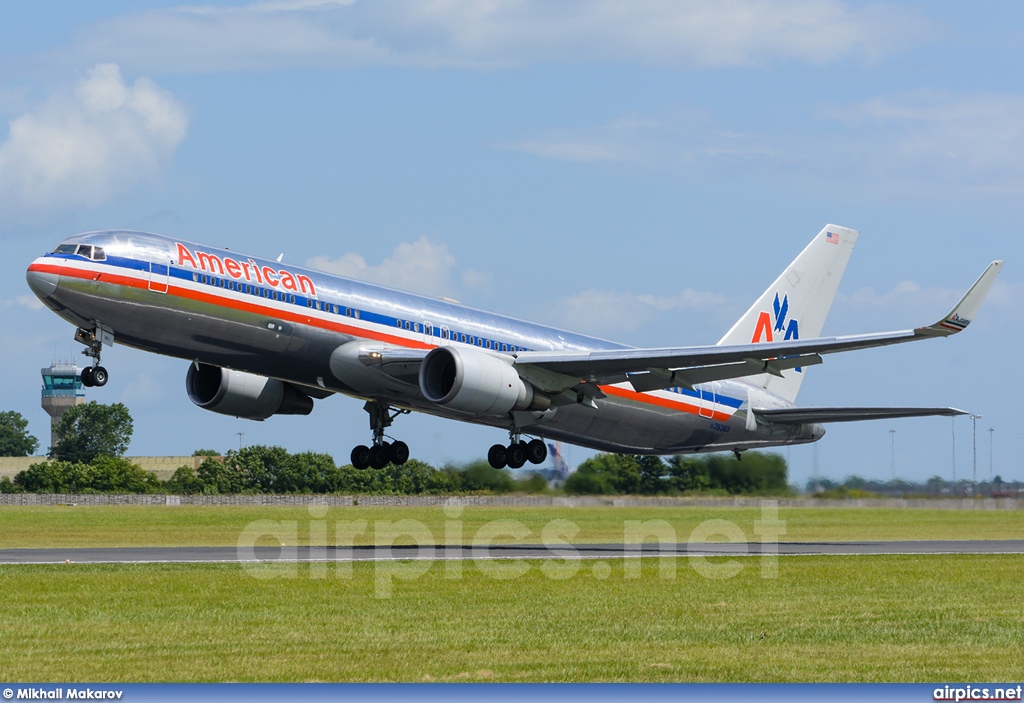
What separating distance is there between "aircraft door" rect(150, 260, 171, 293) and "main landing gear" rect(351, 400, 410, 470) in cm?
1067

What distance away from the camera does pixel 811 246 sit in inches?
1975

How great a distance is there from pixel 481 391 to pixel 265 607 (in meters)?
11.5

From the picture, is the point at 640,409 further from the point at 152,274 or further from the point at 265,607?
the point at 265,607

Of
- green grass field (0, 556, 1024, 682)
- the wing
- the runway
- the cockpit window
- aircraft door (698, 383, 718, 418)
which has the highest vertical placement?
the cockpit window

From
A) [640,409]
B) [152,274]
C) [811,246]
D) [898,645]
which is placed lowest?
[898,645]

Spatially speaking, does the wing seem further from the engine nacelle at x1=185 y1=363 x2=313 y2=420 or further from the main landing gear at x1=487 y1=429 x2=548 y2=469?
the engine nacelle at x1=185 y1=363 x2=313 y2=420

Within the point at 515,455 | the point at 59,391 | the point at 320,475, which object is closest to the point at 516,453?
the point at 515,455

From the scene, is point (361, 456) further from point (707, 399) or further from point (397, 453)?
point (707, 399)

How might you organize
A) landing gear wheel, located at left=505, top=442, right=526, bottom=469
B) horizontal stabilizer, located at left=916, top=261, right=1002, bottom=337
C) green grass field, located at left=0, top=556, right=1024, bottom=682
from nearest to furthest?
green grass field, located at left=0, top=556, right=1024, bottom=682, horizontal stabilizer, located at left=916, top=261, right=1002, bottom=337, landing gear wheel, located at left=505, top=442, right=526, bottom=469

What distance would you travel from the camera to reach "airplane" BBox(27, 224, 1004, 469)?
3155cm

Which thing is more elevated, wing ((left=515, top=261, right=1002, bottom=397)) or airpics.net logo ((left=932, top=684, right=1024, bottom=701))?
wing ((left=515, top=261, right=1002, bottom=397))

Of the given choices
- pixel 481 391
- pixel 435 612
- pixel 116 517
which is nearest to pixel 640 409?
pixel 481 391

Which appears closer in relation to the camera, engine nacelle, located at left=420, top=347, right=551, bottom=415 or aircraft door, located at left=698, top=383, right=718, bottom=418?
engine nacelle, located at left=420, top=347, right=551, bottom=415

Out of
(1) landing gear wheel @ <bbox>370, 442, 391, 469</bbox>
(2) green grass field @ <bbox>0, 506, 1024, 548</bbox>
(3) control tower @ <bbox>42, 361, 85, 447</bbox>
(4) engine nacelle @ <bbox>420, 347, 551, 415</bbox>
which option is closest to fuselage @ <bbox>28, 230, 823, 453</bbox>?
(4) engine nacelle @ <bbox>420, 347, 551, 415</bbox>
